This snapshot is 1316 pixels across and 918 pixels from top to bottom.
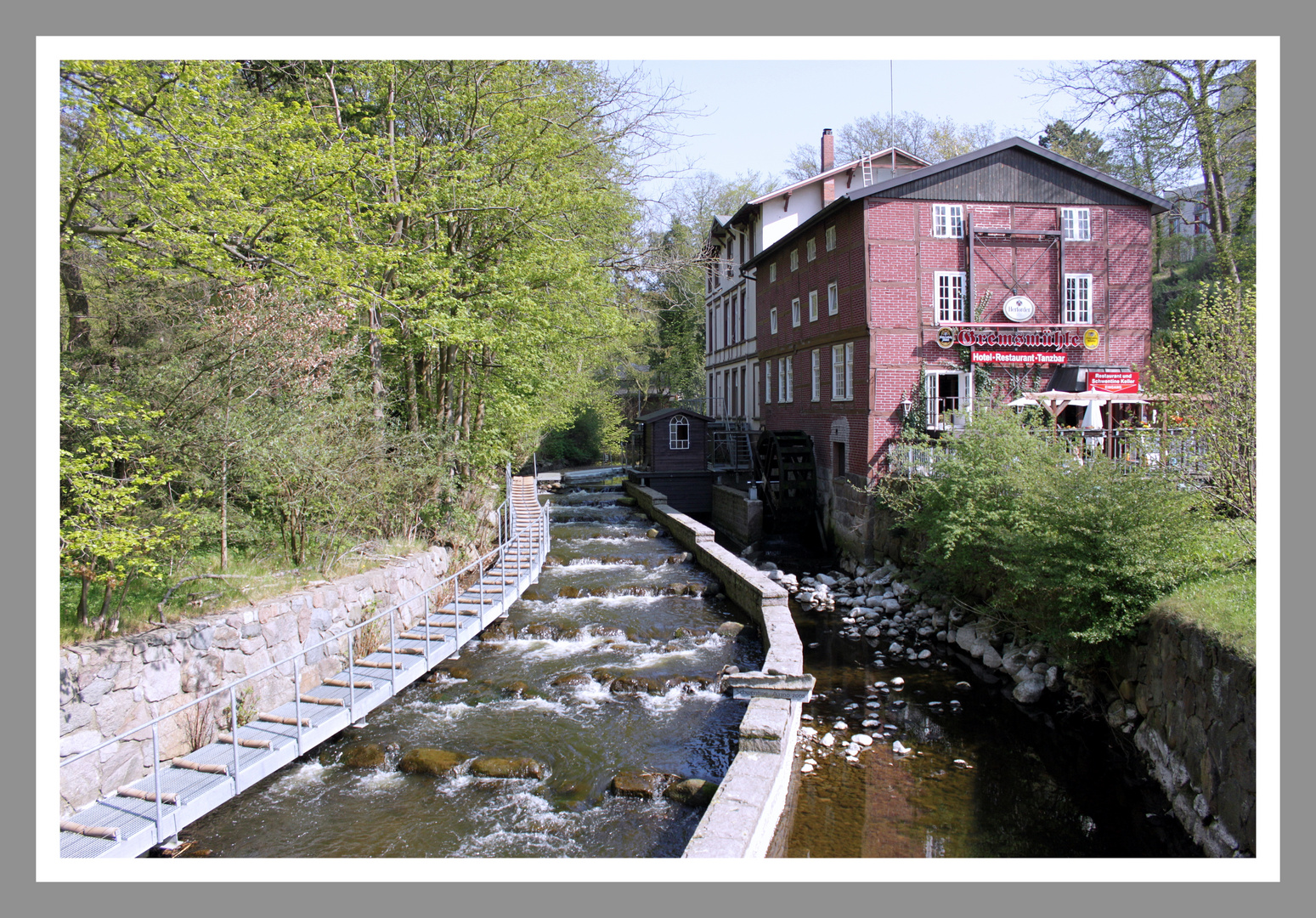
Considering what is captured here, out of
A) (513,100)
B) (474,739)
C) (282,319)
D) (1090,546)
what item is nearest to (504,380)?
(513,100)

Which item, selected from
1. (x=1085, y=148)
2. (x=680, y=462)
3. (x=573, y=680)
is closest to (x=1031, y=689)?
(x=573, y=680)

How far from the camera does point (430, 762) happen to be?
27.2 ft

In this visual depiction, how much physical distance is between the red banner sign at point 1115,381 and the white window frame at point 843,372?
5.55 metres

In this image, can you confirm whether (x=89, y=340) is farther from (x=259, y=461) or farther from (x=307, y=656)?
(x=307, y=656)

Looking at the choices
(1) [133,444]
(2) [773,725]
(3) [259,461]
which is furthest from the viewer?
(3) [259,461]

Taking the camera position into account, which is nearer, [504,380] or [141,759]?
[141,759]

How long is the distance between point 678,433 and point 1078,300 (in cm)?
1424

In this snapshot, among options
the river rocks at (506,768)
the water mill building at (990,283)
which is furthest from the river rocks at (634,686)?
the water mill building at (990,283)

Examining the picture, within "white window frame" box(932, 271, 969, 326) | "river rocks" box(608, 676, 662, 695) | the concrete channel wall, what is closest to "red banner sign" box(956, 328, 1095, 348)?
"white window frame" box(932, 271, 969, 326)

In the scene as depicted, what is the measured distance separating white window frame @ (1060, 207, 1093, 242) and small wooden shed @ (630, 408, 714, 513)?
13679 millimetres

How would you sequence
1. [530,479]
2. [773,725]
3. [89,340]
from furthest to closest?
[530,479], [89,340], [773,725]

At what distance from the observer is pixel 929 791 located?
317 inches

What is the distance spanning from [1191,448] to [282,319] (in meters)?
11.3

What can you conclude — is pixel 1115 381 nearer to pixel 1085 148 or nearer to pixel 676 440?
pixel 676 440
